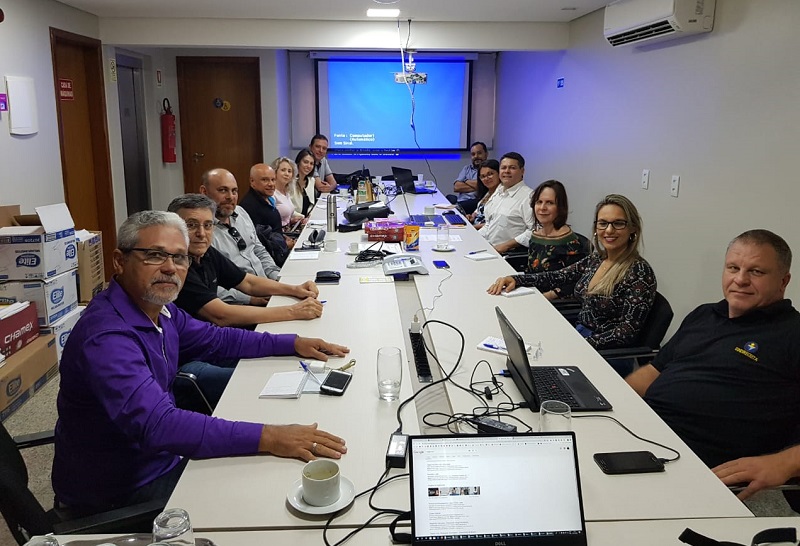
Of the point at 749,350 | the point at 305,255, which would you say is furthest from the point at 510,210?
the point at 749,350

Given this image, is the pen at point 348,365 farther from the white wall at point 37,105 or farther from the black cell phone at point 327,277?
the white wall at point 37,105

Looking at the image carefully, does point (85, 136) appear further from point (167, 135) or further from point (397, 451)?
point (397, 451)

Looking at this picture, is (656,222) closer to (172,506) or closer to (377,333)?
(377,333)

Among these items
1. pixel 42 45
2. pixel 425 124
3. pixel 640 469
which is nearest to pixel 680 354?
pixel 640 469

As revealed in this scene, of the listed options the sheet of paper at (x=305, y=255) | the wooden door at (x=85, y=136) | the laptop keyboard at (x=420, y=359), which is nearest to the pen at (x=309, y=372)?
the laptop keyboard at (x=420, y=359)

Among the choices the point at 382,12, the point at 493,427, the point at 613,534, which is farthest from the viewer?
the point at 382,12

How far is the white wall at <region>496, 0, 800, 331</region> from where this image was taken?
3.07 metres

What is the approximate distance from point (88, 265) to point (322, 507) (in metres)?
3.51

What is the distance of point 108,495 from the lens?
1.66 meters

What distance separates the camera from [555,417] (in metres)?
1.59

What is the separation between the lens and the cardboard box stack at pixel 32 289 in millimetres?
3248

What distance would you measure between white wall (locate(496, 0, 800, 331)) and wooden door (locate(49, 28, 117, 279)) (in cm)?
434

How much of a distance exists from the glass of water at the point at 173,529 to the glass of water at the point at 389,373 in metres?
0.79

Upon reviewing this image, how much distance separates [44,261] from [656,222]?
3886 millimetres
